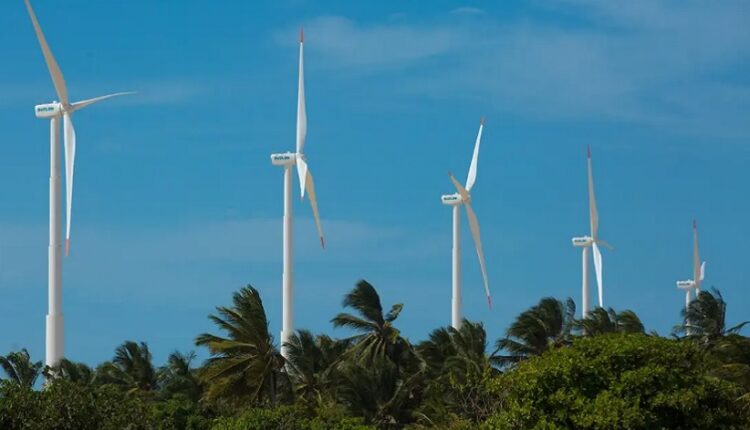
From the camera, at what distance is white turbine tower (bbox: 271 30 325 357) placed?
77.8 m

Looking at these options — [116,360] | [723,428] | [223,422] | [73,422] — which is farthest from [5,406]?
[116,360]

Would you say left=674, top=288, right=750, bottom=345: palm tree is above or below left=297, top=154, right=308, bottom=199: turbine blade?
below

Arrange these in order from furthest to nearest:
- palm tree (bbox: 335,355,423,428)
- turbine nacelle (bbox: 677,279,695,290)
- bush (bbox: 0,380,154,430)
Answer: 1. turbine nacelle (bbox: 677,279,695,290)
2. palm tree (bbox: 335,355,423,428)
3. bush (bbox: 0,380,154,430)

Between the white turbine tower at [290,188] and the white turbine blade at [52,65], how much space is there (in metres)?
13.4

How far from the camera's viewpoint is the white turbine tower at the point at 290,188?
255 ft

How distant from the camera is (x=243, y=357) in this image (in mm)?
64250

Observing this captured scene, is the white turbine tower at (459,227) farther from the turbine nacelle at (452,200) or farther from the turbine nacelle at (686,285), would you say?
the turbine nacelle at (686,285)

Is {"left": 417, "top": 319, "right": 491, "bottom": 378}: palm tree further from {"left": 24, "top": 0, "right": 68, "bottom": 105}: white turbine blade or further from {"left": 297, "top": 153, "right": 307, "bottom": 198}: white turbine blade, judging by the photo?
{"left": 24, "top": 0, "right": 68, "bottom": 105}: white turbine blade

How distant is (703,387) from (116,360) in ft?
142

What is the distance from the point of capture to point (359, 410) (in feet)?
208

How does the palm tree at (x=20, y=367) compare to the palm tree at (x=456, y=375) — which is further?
the palm tree at (x=20, y=367)

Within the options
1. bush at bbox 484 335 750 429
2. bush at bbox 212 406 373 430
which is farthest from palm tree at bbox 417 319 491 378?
bush at bbox 484 335 750 429

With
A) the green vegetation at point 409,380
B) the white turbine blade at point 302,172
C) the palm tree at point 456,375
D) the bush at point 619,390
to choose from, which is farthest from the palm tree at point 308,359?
the bush at point 619,390

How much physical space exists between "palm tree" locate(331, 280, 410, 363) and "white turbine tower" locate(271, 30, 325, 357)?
15.4ft
